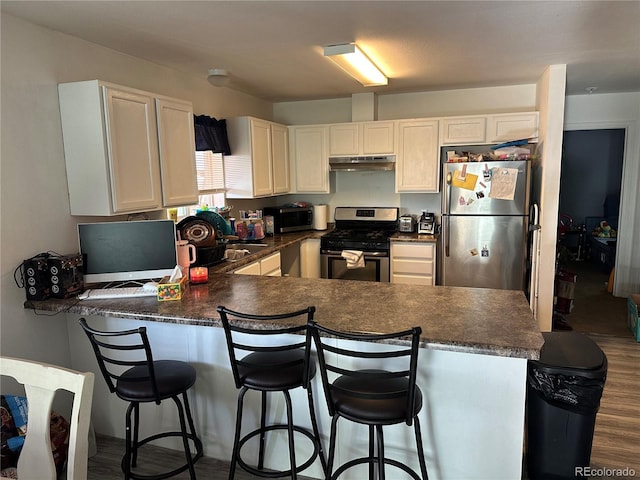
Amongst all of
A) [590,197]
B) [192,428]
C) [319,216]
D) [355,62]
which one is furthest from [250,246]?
[590,197]

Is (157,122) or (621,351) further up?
(157,122)

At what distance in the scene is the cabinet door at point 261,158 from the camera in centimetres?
405

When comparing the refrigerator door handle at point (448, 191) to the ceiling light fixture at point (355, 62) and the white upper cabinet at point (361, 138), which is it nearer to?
the white upper cabinet at point (361, 138)

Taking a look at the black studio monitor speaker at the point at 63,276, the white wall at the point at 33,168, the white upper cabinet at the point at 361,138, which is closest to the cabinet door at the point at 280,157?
the white upper cabinet at the point at 361,138

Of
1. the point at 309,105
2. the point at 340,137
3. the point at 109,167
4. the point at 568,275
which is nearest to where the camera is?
the point at 109,167

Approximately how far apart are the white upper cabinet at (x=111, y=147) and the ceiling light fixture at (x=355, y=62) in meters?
1.15

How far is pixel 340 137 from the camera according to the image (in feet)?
15.1

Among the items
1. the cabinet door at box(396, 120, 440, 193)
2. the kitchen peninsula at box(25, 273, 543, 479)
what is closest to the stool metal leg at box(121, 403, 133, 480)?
the kitchen peninsula at box(25, 273, 543, 479)

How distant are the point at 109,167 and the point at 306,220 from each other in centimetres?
270

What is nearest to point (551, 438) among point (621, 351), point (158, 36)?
point (621, 351)

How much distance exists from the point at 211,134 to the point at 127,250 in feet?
5.15

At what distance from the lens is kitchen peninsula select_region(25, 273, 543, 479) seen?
5.81 feet

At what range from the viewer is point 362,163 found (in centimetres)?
457

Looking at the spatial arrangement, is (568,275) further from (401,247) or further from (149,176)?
(149,176)
